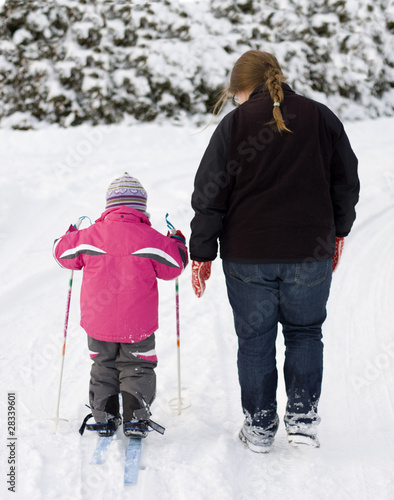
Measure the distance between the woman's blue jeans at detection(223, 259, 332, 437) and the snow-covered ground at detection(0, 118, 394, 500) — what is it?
0.24 meters

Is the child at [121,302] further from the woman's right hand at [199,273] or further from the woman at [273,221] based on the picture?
the woman at [273,221]

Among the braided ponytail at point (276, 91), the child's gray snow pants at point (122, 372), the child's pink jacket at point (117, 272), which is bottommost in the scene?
the child's gray snow pants at point (122, 372)

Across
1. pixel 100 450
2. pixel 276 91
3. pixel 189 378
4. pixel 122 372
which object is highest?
pixel 276 91

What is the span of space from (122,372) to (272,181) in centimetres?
125

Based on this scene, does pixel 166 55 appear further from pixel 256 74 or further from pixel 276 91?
pixel 276 91

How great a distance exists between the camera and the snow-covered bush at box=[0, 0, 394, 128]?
957 cm

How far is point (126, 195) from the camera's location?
2730 millimetres

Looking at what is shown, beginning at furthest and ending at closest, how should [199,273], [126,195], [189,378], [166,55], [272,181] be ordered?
[166,55] → [189,378] → [126,195] → [199,273] → [272,181]

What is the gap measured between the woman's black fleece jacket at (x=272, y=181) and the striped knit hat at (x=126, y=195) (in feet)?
1.63

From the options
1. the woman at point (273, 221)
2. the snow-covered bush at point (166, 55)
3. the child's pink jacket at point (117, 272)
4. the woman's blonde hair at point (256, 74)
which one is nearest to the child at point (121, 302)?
the child's pink jacket at point (117, 272)

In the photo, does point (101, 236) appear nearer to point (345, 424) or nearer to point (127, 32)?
point (345, 424)

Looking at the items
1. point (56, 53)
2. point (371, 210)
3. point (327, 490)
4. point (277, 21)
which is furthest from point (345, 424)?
point (277, 21)

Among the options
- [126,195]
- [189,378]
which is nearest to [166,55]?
[126,195]

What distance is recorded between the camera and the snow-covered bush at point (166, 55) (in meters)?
9.57
